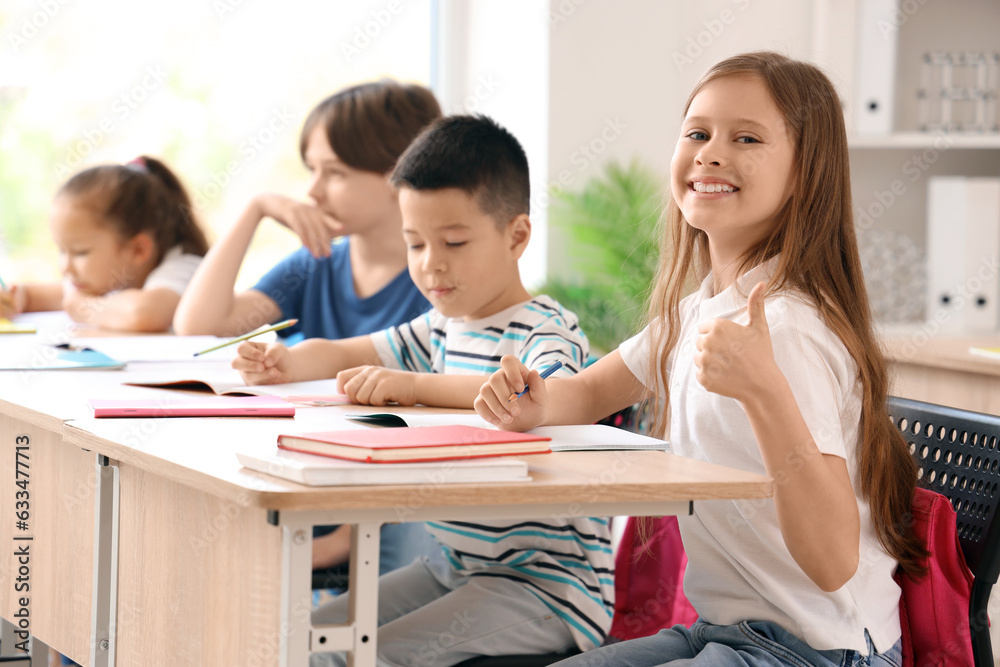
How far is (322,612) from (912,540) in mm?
786

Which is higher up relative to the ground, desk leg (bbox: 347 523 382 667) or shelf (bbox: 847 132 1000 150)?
shelf (bbox: 847 132 1000 150)

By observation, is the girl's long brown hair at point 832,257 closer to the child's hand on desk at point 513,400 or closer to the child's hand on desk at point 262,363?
the child's hand on desk at point 513,400

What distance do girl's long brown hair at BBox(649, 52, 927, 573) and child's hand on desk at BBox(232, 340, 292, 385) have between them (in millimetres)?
780

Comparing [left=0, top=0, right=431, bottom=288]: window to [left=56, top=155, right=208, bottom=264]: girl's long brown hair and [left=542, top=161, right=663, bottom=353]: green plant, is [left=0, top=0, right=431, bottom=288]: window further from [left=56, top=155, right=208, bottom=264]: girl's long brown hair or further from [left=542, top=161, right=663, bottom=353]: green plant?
[left=542, top=161, right=663, bottom=353]: green plant

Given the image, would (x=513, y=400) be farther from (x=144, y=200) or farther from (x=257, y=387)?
(x=144, y=200)

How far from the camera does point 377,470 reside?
0.87 metres

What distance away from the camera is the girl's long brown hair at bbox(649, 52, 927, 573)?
1.18 meters

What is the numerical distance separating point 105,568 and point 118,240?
160 cm

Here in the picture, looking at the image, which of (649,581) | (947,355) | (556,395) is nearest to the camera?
(556,395)

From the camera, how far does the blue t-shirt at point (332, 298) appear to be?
2.24 m

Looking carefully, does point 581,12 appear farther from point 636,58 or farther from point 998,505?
point 998,505

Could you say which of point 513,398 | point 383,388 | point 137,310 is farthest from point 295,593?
point 137,310

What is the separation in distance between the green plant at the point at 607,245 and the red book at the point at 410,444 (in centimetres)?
232

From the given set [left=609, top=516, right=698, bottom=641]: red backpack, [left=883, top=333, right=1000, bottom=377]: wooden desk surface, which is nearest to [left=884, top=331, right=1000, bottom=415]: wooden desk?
[left=883, top=333, right=1000, bottom=377]: wooden desk surface
